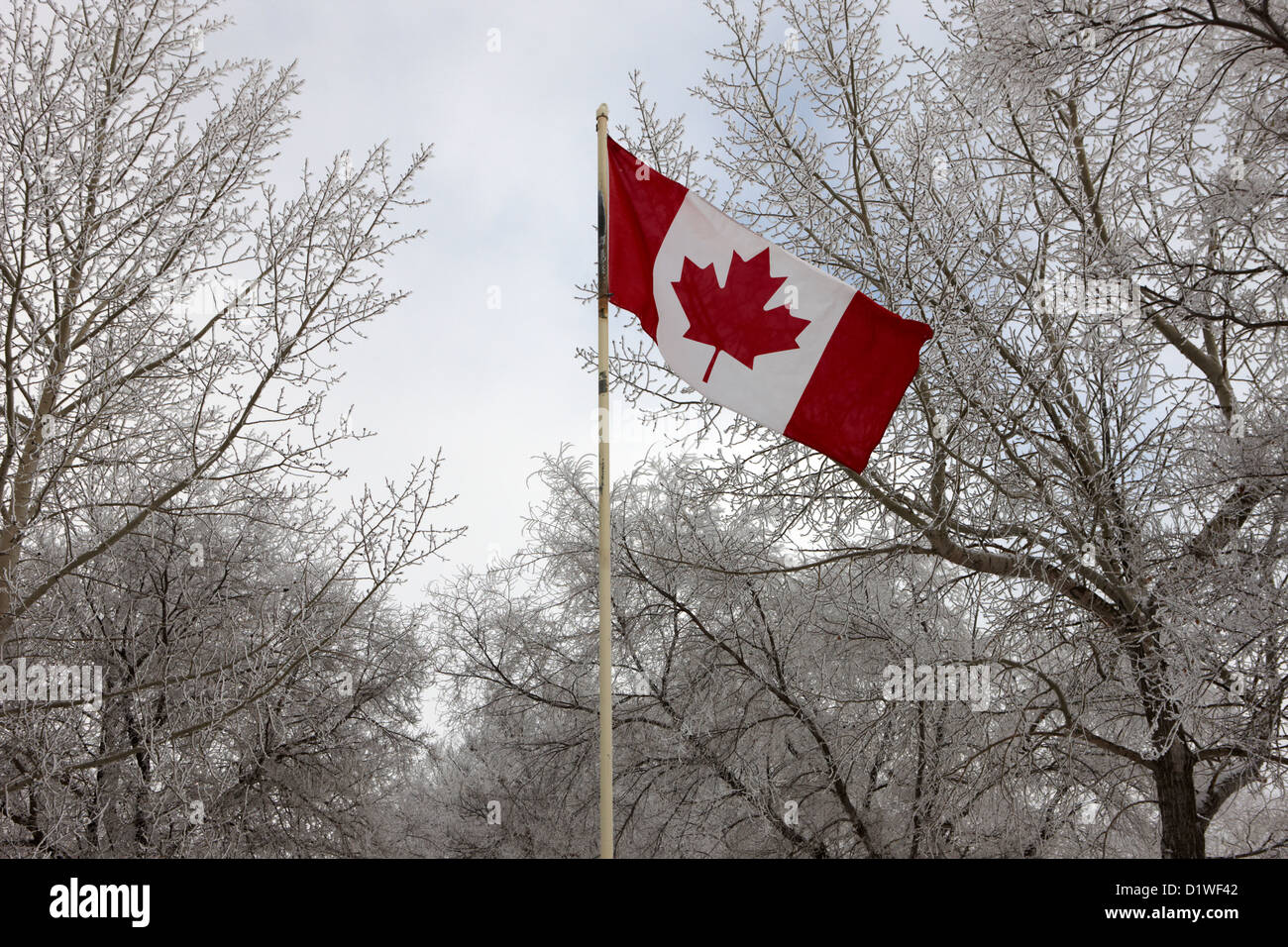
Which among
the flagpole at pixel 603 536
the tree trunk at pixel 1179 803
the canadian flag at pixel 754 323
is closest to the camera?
the flagpole at pixel 603 536

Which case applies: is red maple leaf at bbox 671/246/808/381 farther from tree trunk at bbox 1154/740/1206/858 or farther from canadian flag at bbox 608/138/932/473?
tree trunk at bbox 1154/740/1206/858

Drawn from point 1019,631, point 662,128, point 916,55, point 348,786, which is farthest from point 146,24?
point 348,786

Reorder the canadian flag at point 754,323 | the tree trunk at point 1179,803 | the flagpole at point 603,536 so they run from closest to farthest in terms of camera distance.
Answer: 1. the flagpole at point 603,536
2. the canadian flag at point 754,323
3. the tree trunk at point 1179,803

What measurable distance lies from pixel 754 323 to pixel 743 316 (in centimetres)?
9

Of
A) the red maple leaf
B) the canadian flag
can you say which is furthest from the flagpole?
the red maple leaf

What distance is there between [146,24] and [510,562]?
37.2 feet

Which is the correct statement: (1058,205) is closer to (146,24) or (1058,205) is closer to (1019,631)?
(1019,631)

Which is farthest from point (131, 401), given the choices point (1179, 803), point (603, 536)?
point (1179, 803)

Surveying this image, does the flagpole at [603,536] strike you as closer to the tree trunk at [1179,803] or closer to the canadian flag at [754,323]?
the canadian flag at [754,323]

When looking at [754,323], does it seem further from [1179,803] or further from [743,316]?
[1179,803]

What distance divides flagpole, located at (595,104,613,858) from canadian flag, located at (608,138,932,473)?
0.30m

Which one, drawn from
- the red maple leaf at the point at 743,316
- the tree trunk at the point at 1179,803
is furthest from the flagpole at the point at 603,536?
the tree trunk at the point at 1179,803

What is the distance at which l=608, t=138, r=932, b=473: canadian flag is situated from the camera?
6590mm

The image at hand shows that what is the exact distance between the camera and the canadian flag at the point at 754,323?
6.59 m
